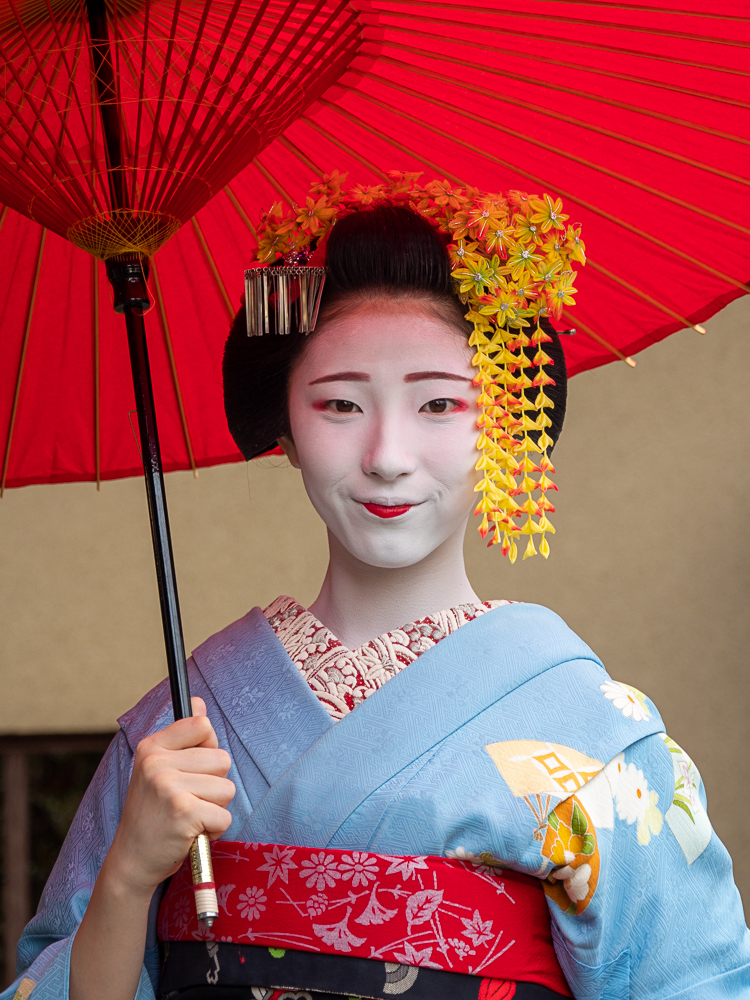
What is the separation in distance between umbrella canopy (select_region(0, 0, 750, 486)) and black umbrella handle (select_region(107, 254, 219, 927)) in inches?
Result: 6.5

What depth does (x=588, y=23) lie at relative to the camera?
4.05 ft

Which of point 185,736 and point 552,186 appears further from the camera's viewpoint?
point 552,186

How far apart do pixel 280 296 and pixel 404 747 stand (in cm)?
56

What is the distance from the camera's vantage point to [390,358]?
135 cm

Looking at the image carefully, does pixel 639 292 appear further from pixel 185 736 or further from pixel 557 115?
pixel 185 736

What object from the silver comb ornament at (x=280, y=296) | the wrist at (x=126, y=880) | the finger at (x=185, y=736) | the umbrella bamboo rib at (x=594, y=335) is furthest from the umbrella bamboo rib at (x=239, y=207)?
the wrist at (x=126, y=880)

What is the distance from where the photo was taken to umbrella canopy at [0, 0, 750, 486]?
1.27 metres

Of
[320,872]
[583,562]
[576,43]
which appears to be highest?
[576,43]

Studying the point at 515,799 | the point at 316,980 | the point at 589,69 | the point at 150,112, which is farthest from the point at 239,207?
the point at 316,980

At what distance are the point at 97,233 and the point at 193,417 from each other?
0.64m

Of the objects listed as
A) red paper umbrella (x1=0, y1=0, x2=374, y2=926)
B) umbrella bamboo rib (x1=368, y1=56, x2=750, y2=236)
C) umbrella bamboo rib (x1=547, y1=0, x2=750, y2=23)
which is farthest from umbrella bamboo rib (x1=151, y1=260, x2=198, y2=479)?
umbrella bamboo rib (x1=547, y1=0, x2=750, y2=23)

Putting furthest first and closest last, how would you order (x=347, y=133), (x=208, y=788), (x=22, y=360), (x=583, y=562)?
(x=583, y=562)
(x=22, y=360)
(x=347, y=133)
(x=208, y=788)

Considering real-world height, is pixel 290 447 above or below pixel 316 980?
above

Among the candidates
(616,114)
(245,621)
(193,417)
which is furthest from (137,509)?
(616,114)
